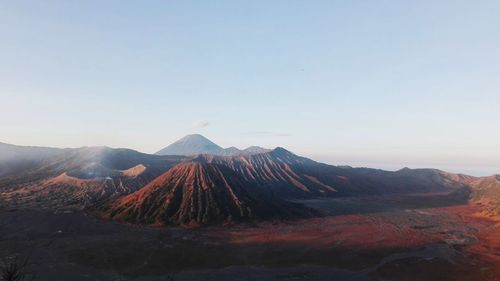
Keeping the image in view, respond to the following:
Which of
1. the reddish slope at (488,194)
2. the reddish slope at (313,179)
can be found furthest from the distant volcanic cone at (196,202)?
the reddish slope at (488,194)

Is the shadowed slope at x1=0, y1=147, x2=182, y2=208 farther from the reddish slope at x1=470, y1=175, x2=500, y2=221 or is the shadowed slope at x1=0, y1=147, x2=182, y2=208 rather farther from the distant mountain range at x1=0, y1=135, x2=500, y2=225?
the reddish slope at x1=470, y1=175, x2=500, y2=221

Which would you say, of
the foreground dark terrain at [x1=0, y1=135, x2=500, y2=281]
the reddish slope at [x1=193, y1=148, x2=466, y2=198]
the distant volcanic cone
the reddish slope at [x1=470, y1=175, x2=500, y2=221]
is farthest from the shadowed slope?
the reddish slope at [x1=470, y1=175, x2=500, y2=221]

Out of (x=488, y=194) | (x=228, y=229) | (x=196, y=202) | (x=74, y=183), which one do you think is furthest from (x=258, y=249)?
(x=488, y=194)

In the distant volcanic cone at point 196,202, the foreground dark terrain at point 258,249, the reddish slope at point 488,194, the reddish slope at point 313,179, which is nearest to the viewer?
the foreground dark terrain at point 258,249

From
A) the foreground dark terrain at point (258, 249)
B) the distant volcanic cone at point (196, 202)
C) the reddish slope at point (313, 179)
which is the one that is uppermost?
the reddish slope at point (313, 179)

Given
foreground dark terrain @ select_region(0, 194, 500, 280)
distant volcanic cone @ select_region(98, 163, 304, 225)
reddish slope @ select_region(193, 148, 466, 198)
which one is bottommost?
foreground dark terrain @ select_region(0, 194, 500, 280)

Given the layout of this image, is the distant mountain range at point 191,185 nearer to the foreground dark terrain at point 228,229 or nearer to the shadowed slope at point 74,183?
the shadowed slope at point 74,183
